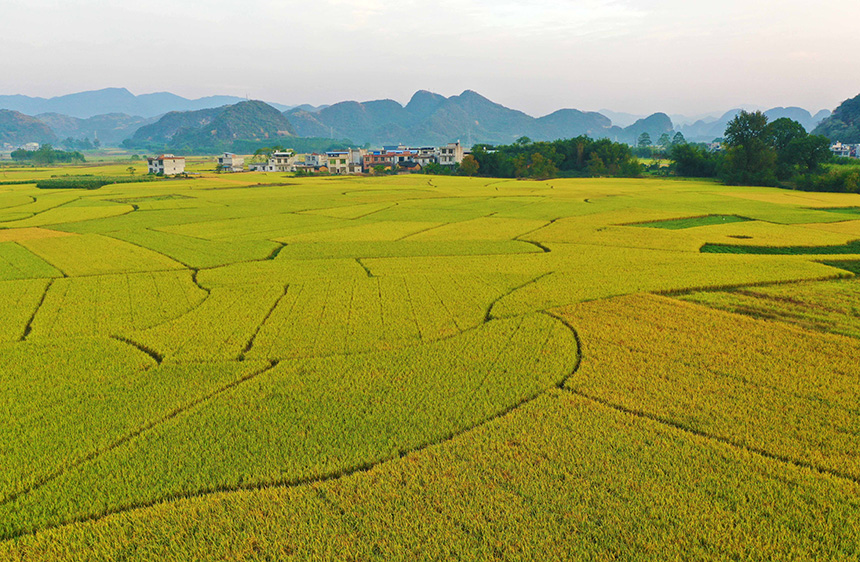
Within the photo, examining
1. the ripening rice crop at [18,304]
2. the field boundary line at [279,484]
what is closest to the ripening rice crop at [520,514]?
the field boundary line at [279,484]

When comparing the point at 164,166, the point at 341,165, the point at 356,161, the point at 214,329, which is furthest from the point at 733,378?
Result: the point at 356,161

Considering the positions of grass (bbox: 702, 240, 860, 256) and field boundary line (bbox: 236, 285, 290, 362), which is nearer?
field boundary line (bbox: 236, 285, 290, 362)

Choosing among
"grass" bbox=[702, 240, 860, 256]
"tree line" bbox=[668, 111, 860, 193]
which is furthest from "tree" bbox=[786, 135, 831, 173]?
"grass" bbox=[702, 240, 860, 256]

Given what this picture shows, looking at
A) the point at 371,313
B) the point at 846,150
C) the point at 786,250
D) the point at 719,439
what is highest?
the point at 846,150

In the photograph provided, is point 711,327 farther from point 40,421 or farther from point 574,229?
point 574,229

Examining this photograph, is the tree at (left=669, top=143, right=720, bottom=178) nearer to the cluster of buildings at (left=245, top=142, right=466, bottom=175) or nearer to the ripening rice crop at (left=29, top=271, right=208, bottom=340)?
the cluster of buildings at (left=245, top=142, right=466, bottom=175)

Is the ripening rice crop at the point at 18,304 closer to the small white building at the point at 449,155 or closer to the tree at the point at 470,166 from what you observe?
the tree at the point at 470,166

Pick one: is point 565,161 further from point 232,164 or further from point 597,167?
point 232,164
